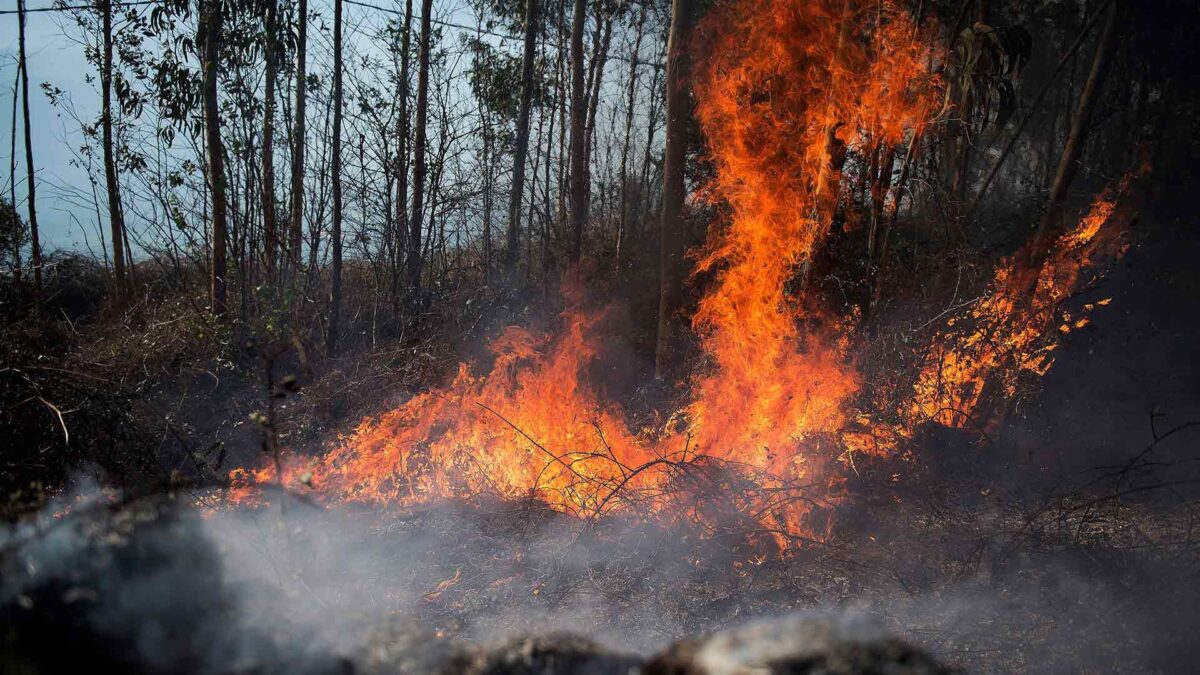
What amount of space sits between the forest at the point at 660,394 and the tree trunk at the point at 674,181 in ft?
0.22

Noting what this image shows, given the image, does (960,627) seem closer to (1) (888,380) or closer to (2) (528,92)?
(1) (888,380)

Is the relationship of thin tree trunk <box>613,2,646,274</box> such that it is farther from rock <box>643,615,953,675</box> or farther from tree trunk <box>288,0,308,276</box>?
A: rock <box>643,615,953,675</box>

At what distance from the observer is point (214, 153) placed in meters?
→ 10.3

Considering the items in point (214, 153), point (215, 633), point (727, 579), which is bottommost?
point (727, 579)

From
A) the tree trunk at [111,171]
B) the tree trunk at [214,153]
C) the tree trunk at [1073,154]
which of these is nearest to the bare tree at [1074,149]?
the tree trunk at [1073,154]

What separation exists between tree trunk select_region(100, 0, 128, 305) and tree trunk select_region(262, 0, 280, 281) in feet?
10.4

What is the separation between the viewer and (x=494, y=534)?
5.86 metres

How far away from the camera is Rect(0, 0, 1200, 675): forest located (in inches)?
59.7

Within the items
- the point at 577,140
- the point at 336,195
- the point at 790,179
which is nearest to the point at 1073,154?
the point at 790,179

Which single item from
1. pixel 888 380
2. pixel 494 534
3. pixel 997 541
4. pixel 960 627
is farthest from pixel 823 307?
pixel 494 534

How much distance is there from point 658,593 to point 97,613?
14.0 ft

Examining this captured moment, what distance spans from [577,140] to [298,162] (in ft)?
17.0

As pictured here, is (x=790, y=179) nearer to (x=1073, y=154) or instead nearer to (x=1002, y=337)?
(x=1002, y=337)

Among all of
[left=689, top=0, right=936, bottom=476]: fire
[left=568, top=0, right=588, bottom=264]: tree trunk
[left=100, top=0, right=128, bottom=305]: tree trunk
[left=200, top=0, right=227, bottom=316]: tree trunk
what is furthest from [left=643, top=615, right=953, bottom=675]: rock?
[left=100, top=0, right=128, bottom=305]: tree trunk
